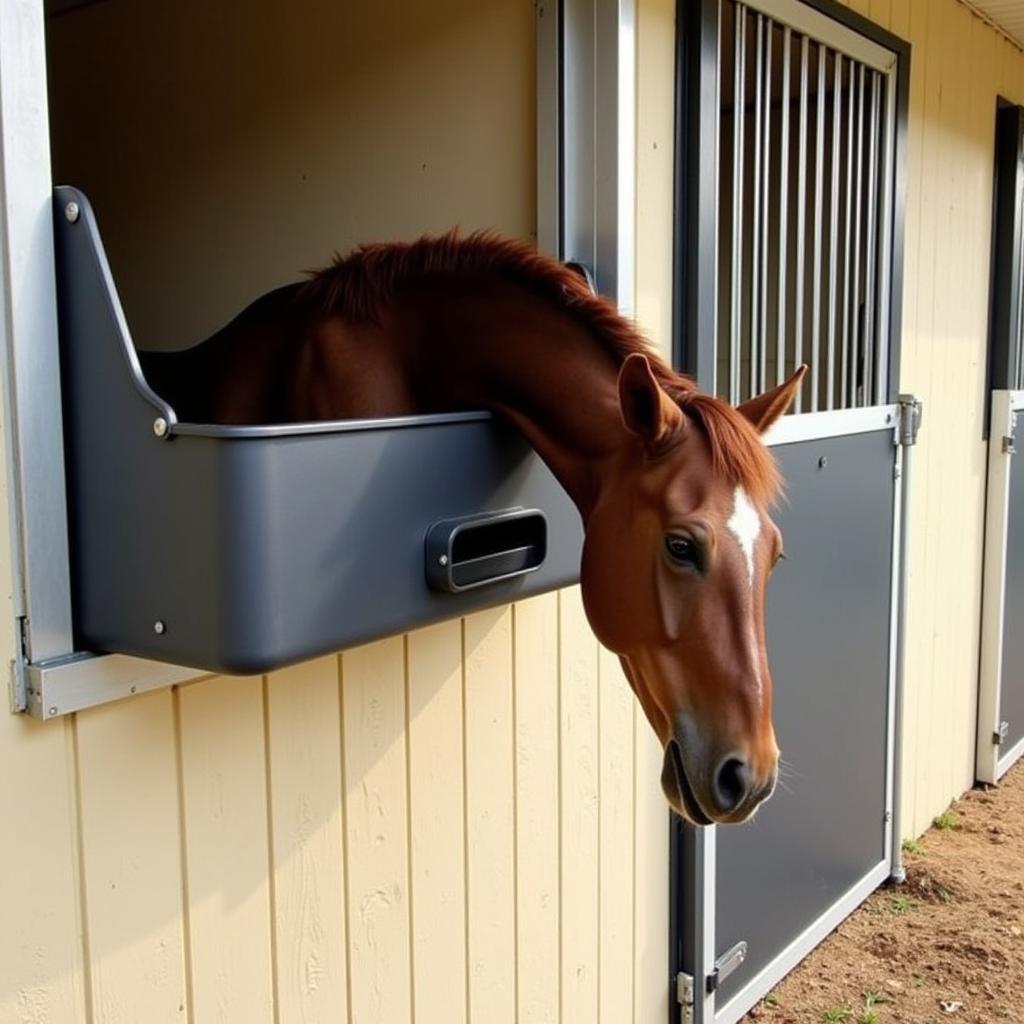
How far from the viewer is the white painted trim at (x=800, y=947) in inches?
96.2

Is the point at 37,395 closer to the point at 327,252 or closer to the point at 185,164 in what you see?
the point at 327,252

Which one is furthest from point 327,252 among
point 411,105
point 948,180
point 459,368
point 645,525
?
point 948,180

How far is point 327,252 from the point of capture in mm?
2260

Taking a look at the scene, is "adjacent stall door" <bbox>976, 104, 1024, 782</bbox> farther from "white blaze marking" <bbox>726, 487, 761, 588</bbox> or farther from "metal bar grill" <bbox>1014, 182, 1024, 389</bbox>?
"white blaze marking" <bbox>726, 487, 761, 588</bbox>

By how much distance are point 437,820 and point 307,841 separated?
28 cm

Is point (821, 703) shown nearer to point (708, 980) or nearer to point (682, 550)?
point (708, 980)

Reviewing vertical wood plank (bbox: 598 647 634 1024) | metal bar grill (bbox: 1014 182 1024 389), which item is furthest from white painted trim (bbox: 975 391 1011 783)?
vertical wood plank (bbox: 598 647 634 1024)

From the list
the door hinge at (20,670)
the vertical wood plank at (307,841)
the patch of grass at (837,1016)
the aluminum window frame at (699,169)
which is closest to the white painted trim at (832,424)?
the aluminum window frame at (699,169)

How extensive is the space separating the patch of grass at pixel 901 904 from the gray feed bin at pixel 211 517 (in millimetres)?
2263

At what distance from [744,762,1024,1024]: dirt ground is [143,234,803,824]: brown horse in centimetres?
158

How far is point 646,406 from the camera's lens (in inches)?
50.7

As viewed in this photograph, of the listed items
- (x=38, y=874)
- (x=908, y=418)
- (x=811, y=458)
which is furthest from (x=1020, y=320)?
(x=38, y=874)

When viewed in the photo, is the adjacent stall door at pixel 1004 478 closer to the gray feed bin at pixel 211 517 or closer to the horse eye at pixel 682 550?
the horse eye at pixel 682 550

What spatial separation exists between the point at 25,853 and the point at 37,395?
0.46 meters
